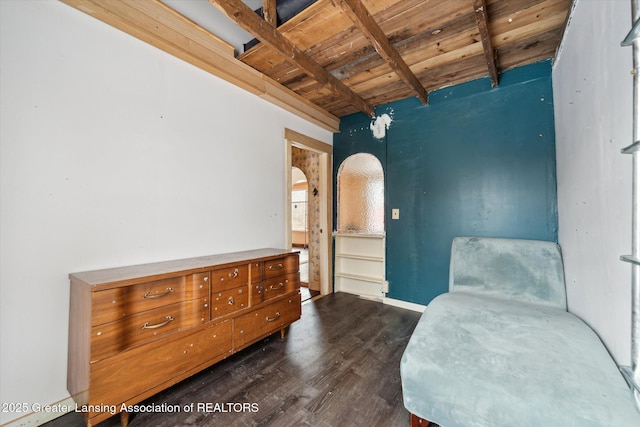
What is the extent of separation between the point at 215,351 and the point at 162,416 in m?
0.40

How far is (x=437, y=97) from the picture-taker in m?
2.81

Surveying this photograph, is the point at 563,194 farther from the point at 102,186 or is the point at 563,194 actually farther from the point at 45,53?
the point at 45,53

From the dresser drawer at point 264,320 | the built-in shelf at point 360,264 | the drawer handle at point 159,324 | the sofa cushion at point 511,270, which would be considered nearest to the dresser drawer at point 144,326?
the drawer handle at point 159,324

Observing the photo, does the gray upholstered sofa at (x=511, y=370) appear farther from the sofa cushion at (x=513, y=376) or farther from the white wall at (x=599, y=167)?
the white wall at (x=599, y=167)

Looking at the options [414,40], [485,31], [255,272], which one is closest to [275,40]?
[414,40]

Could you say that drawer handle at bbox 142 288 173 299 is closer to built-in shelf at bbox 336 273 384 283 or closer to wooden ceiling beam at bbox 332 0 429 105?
wooden ceiling beam at bbox 332 0 429 105

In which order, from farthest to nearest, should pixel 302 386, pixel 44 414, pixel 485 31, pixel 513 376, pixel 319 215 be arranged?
pixel 319 215 < pixel 485 31 < pixel 302 386 < pixel 44 414 < pixel 513 376

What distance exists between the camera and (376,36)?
5.98 ft

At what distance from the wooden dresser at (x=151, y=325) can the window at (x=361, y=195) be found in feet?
6.10

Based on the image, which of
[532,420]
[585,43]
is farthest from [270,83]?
[532,420]

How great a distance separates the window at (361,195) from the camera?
3.31 meters

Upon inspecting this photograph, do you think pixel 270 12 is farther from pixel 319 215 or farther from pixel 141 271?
pixel 319 215

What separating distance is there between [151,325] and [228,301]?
482 millimetres

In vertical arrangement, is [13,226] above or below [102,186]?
below
